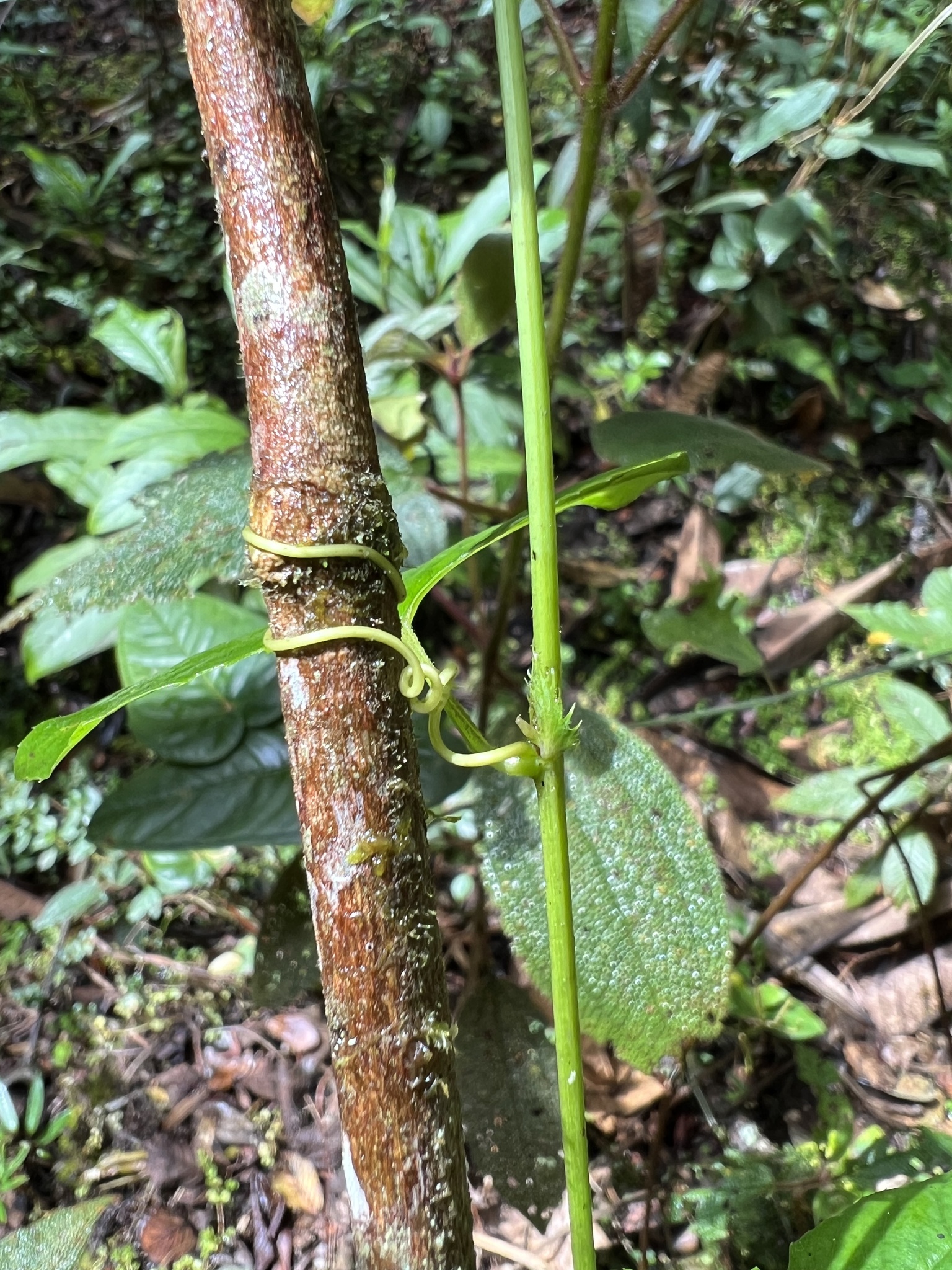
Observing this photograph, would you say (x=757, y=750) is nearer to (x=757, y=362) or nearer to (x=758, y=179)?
(x=757, y=362)

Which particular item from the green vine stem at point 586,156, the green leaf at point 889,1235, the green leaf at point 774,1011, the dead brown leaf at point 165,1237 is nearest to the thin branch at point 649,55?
the green vine stem at point 586,156

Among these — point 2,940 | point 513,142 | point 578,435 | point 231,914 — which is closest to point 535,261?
point 513,142

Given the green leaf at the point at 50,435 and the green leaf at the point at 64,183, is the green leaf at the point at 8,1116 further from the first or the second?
the green leaf at the point at 64,183

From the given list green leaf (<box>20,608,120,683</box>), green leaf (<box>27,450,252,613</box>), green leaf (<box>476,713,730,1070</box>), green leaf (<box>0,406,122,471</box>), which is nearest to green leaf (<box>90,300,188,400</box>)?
green leaf (<box>0,406,122,471</box>)

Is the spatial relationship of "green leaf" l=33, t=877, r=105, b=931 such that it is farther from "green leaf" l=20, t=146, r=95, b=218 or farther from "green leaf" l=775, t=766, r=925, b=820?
"green leaf" l=20, t=146, r=95, b=218

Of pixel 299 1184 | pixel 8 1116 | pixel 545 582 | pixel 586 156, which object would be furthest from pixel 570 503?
pixel 8 1116
